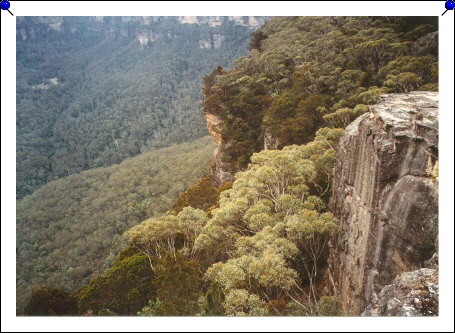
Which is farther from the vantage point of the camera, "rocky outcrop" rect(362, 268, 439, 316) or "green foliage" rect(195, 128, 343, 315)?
"green foliage" rect(195, 128, 343, 315)

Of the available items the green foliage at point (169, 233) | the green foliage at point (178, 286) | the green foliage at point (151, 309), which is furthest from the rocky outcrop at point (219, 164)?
the green foliage at point (151, 309)

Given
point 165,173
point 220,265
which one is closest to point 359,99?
point 220,265

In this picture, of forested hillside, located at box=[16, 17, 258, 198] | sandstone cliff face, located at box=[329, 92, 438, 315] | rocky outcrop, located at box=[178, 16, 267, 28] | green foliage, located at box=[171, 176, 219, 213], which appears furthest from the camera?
forested hillside, located at box=[16, 17, 258, 198]

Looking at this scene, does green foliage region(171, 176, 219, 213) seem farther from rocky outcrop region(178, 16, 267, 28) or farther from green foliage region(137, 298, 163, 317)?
rocky outcrop region(178, 16, 267, 28)

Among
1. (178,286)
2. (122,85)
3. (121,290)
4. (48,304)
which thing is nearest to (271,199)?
(178,286)

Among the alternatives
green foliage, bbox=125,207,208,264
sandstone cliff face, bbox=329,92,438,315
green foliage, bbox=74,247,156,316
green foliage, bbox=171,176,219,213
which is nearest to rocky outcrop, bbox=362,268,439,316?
sandstone cliff face, bbox=329,92,438,315

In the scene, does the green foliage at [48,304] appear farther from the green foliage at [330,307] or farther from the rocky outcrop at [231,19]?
the rocky outcrop at [231,19]

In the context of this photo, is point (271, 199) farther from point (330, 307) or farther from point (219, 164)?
point (219, 164)
